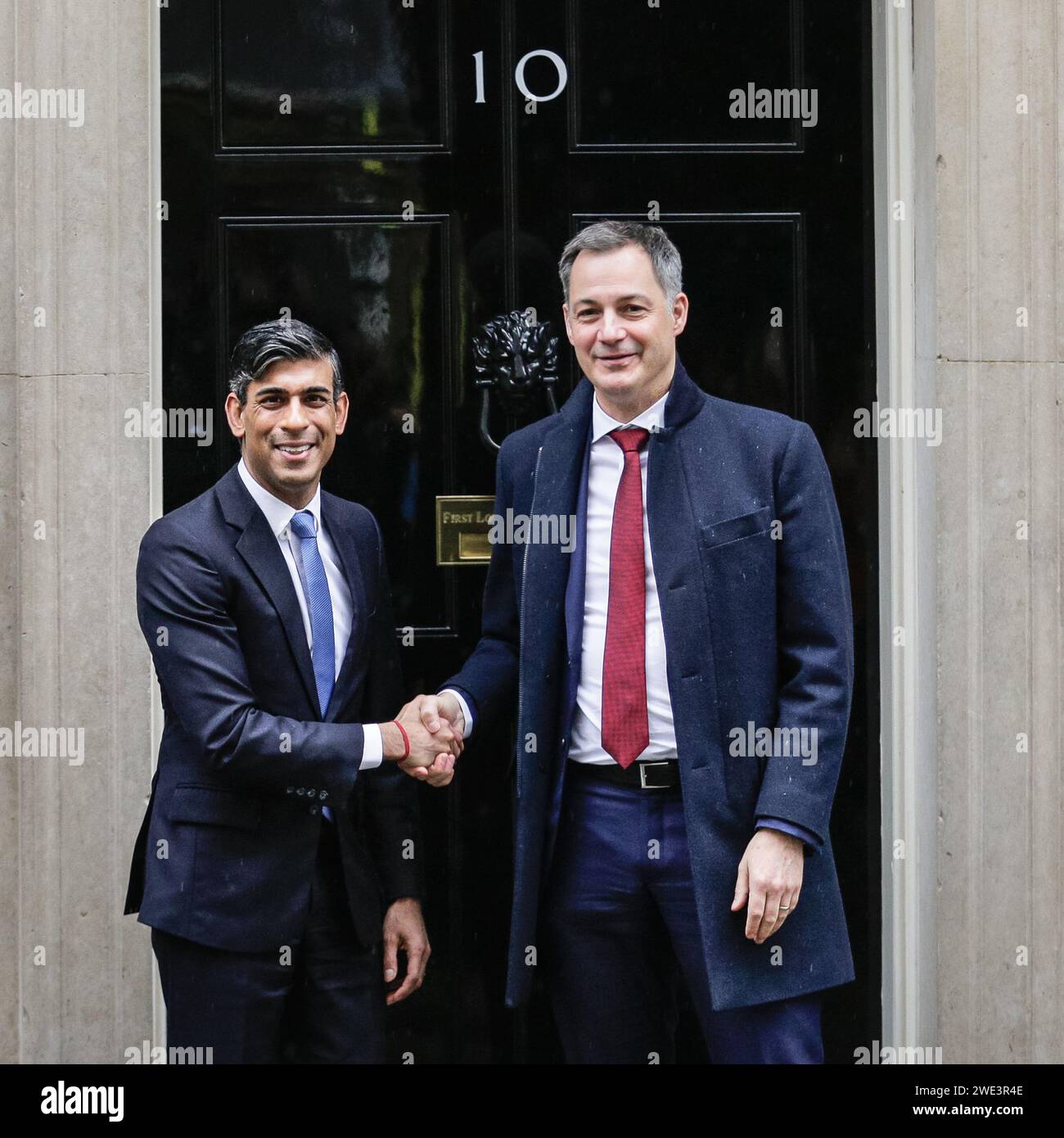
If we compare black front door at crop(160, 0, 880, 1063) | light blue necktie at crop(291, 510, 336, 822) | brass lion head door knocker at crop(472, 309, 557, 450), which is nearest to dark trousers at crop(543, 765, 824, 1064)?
light blue necktie at crop(291, 510, 336, 822)

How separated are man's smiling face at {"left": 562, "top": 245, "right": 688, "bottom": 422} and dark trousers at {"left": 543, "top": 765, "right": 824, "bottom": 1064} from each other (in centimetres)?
89

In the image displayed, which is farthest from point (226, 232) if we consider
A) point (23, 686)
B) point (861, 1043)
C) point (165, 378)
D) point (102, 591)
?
point (861, 1043)

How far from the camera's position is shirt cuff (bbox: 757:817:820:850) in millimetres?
2746

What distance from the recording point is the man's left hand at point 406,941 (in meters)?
3.11

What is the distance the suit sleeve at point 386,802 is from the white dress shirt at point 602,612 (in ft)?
1.56

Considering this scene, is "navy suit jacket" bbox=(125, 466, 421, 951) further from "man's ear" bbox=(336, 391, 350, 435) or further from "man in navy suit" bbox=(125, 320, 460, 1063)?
"man's ear" bbox=(336, 391, 350, 435)

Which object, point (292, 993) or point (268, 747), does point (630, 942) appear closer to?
point (292, 993)

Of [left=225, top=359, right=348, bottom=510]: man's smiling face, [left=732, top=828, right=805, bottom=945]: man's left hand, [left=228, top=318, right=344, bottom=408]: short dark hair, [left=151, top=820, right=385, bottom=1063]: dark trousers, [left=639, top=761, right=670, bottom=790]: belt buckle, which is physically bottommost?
[left=151, top=820, right=385, bottom=1063]: dark trousers

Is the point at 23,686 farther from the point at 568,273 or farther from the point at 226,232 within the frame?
the point at 568,273

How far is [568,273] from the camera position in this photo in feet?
9.86

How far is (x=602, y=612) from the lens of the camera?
2922mm

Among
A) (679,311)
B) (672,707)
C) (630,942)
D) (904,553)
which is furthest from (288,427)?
(904,553)

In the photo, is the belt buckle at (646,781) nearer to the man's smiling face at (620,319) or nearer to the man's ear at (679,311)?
the man's smiling face at (620,319)
